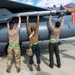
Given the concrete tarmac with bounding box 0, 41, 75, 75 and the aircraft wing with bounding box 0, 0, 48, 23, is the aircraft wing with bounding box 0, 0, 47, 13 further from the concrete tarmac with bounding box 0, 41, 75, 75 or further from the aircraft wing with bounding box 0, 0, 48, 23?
the concrete tarmac with bounding box 0, 41, 75, 75

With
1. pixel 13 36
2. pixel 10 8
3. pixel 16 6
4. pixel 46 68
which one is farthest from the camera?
pixel 10 8

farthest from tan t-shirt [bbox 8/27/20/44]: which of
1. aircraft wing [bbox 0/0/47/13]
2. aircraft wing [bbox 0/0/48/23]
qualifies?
aircraft wing [bbox 0/0/47/13]

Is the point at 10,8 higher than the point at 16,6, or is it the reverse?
the point at 16,6

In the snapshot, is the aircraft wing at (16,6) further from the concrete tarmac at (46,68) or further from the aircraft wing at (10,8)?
the concrete tarmac at (46,68)

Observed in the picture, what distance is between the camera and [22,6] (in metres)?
9.62

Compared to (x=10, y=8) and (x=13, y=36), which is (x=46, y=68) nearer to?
(x=13, y=36)

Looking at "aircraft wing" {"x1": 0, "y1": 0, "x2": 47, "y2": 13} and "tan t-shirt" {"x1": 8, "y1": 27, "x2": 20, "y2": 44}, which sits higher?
"aircraft wing" {"x1": 0, "y1": 0, "x2": 47, "y2": 13}

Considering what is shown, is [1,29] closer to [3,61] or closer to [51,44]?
[3,61]

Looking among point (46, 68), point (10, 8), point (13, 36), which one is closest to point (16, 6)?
point (10, 8)

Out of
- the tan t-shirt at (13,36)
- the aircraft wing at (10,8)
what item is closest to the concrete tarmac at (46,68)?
the tan t-shirt at (13,36)

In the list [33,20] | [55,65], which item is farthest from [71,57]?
[33,20]

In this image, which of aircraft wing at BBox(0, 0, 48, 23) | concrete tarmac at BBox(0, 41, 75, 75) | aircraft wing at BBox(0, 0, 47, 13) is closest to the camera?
concrete tarmac at BBox(0, 41, 75, 75)

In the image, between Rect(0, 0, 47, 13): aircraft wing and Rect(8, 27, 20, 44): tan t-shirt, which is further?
Rect(0, 0, 47, 13): aircraft wing

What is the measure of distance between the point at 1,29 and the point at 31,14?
1.56 meters
